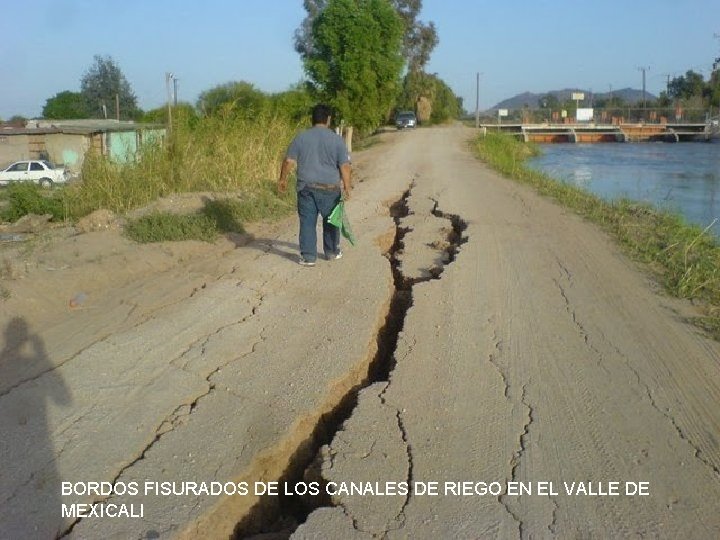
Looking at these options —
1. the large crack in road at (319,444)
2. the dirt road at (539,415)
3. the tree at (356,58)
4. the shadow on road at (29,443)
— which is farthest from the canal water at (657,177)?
the shadow on road at (29,443)

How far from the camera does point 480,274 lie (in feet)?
25.5

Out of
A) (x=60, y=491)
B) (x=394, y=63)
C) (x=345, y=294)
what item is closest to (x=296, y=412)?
(x=60, y=491)

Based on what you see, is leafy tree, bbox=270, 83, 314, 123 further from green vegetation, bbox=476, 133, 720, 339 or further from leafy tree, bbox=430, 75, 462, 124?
leafy tree, bbox=430, 75, 462, 124

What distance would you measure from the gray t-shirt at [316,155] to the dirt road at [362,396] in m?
0.94

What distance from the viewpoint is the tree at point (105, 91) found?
218 ft

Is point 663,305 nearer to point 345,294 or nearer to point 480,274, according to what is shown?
point 480,274

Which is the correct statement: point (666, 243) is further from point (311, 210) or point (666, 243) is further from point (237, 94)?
point (237, 94)

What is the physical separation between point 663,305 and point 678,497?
3545 mm

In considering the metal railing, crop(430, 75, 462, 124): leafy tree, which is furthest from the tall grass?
the metal railing

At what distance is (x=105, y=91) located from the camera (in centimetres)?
6694

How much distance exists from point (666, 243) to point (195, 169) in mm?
7902

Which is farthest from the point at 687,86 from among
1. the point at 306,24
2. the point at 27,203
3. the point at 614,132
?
the point at 27,203

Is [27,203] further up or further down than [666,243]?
further up

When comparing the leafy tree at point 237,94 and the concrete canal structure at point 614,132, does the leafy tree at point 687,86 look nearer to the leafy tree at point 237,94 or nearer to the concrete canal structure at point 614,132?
the concrete canal structure at point 614,132
